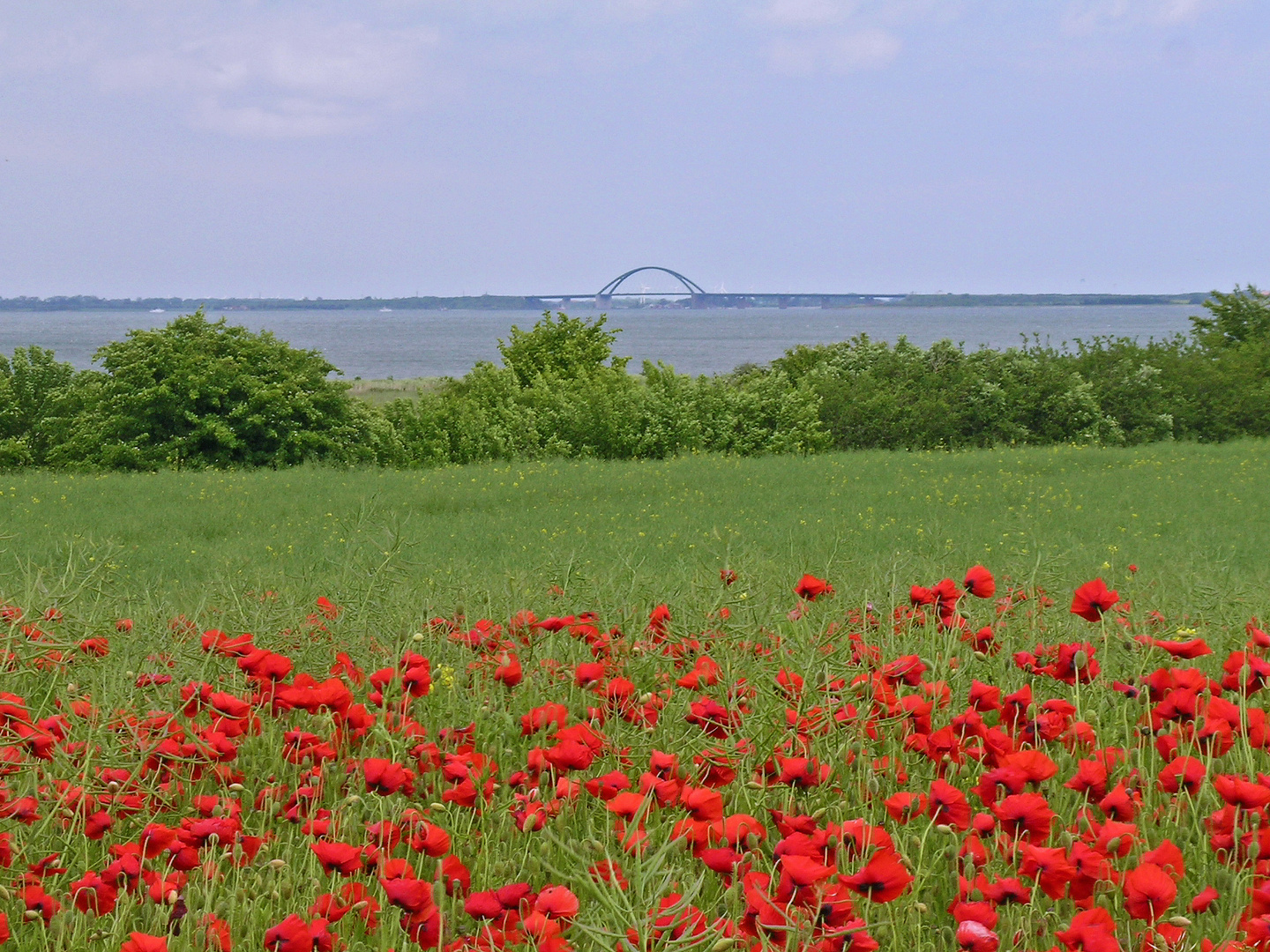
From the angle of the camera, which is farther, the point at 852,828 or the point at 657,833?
the point at 657,833

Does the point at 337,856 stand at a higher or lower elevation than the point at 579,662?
higher

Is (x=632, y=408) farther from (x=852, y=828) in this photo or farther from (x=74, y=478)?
(x=852, y=828)

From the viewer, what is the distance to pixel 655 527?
10562mm

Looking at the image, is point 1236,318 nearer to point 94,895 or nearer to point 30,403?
point 30,403

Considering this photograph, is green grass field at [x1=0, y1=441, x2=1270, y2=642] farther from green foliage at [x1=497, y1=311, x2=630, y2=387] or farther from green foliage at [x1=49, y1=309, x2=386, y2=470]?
green foliage at [x1=497, y1=311, x2=630, y2=387]

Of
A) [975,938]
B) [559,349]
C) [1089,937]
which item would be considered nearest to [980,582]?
[1089,937]

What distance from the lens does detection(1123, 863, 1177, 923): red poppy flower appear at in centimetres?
154

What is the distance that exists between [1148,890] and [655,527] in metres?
9.03

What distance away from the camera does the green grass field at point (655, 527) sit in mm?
4516

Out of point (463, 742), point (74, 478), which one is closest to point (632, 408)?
point (74, 478)

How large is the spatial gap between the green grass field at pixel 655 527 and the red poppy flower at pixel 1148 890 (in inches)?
73.9

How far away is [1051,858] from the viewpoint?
160 cm

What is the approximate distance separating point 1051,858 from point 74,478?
51.7 feet

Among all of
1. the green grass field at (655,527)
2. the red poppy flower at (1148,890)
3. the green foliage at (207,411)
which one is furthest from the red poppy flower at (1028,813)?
the green foliage at (207,411)
